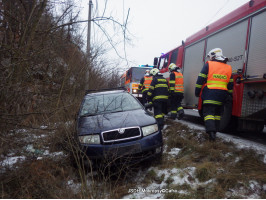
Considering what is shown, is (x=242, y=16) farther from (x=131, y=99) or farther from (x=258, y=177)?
(x=258, y=177)

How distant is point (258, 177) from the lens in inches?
97.0

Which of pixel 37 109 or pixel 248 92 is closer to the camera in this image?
pixel 37 109

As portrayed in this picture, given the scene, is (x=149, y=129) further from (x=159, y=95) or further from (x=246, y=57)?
(x=246, y=57)

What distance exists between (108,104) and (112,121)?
89 cm

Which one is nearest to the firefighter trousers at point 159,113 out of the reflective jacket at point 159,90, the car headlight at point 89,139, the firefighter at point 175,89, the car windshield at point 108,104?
the reflective jacket at point 159,90

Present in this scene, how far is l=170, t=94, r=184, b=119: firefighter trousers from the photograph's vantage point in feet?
19.9

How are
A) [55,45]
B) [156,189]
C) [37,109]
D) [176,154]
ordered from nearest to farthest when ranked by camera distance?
[156,189] < [37,109] < [176,154] < [55,45]

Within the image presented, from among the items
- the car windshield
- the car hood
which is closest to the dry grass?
the car hood

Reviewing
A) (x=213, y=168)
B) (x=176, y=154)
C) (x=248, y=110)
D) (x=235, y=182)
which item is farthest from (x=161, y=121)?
(x=235, y=182)

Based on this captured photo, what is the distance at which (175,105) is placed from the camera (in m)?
6.20

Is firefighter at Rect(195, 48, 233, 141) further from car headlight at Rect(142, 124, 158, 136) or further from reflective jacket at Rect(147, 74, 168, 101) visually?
reflective jacket at Rect(147, 74, 168, 101)

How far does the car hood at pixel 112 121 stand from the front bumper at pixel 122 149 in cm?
27

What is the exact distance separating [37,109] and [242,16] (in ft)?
14.8

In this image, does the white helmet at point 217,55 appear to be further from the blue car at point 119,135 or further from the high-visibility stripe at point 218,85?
the blue car at point 119,135
